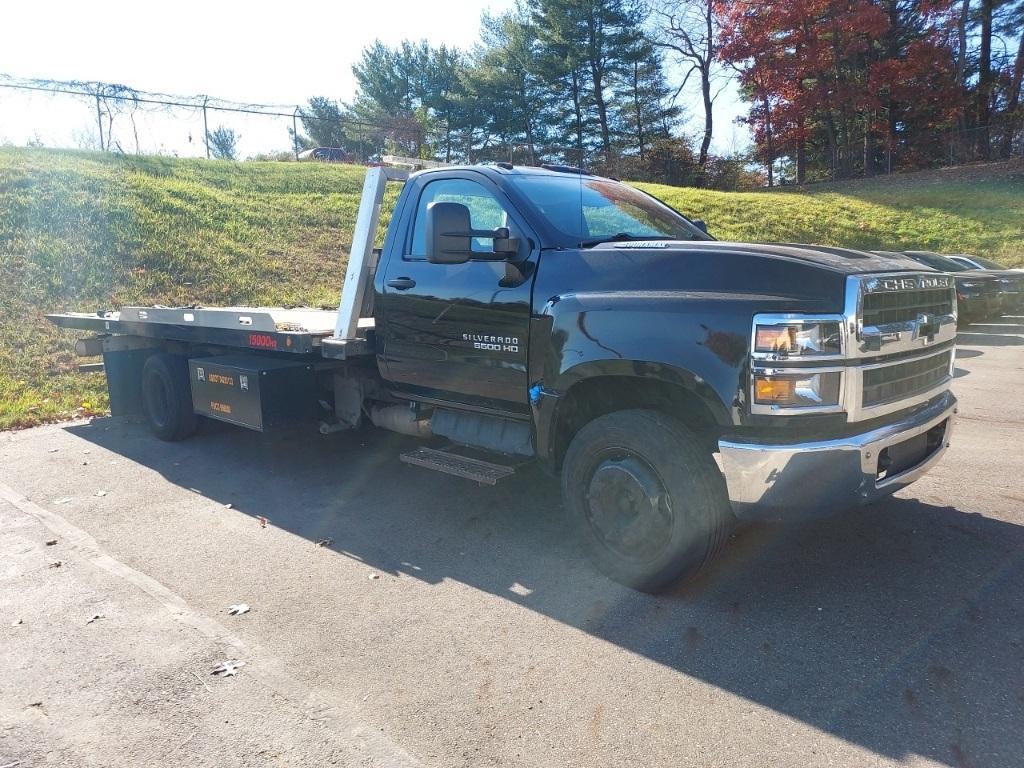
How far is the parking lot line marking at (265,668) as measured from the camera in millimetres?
2828

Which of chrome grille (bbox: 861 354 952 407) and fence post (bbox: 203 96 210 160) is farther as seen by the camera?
fence post (bbox: 203 96 210 160)

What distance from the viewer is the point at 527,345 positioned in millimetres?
4402

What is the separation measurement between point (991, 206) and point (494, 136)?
23.6 metres

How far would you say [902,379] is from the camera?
12.3ft

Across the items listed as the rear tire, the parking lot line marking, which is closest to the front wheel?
the parking lot line marking

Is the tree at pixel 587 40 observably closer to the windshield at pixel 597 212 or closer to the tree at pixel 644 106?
the tree at pixel 644 106

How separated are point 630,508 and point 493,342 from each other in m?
1.33

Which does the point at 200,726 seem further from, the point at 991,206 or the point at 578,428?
the point at 991,206

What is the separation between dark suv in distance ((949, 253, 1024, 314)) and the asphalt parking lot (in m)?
8.98

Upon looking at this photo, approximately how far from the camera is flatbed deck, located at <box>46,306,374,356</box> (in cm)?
570

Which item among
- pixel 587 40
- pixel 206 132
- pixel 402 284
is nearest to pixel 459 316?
pixel 402 284

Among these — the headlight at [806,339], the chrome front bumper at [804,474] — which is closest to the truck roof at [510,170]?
the headlight at [806,339]

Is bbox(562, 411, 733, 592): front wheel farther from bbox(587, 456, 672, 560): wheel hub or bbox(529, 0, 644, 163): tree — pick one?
bbox(529, 0, 644, 163): tree

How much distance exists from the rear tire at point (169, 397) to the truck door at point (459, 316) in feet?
9.03
